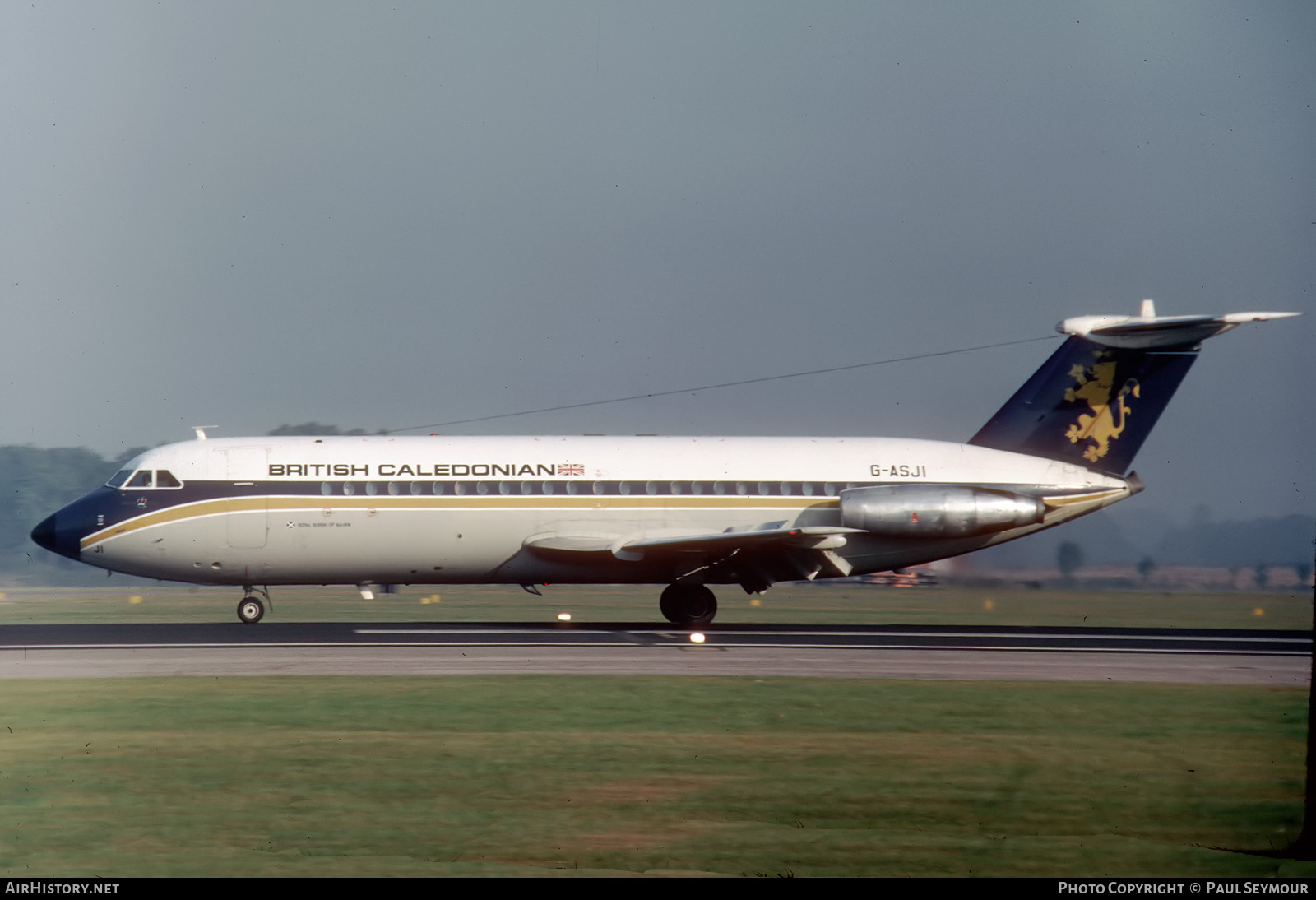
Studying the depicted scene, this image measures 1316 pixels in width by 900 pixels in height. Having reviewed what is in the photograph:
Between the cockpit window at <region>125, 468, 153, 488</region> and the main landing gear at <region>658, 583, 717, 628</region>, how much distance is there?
39.9 ft

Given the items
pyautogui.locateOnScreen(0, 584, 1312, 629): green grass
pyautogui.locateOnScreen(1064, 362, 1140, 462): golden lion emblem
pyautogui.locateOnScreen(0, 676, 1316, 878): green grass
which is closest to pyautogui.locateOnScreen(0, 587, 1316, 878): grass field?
pyautogui.locateOnScreen(0, 676, 1316, 878): green grass

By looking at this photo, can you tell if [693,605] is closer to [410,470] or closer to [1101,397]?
[410,470]

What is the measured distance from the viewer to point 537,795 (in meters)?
12.0

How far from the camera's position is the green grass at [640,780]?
32.7 feet

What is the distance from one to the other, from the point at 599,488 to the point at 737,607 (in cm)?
789

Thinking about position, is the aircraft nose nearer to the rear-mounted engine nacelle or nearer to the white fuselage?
the white fuselage

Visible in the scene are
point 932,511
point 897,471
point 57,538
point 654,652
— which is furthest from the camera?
point 897,471

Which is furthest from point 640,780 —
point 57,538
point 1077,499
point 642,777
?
point 1077,499

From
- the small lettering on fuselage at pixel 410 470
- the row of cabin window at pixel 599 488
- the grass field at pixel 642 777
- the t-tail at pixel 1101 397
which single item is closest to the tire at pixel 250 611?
the small lettering on fuselage at pixel 410 470

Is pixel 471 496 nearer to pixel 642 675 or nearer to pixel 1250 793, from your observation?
pixel 642 675

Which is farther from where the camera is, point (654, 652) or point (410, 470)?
point (410, 470)

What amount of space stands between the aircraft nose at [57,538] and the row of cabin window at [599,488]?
18.3 ft

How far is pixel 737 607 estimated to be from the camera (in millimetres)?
36875

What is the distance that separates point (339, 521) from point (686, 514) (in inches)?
308
